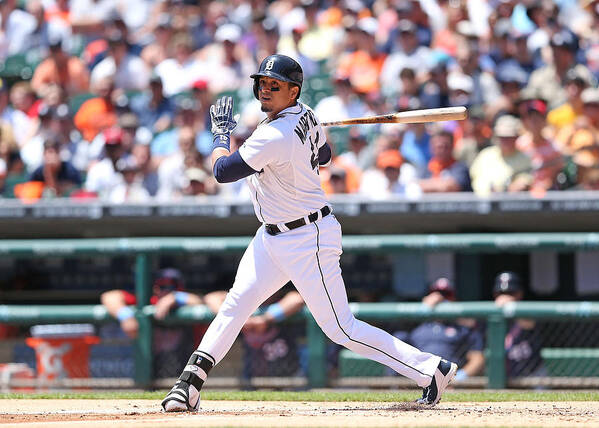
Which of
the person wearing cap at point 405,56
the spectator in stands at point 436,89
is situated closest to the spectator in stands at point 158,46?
the person wearing cap at point 405,56

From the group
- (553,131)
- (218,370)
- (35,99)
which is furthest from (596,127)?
(35,99)

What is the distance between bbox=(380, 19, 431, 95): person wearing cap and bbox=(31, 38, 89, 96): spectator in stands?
10.6 ft

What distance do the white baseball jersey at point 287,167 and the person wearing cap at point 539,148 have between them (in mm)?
3173

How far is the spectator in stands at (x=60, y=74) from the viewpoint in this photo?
36.0ft

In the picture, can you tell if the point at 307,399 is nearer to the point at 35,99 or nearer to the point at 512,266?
the point at 512,266

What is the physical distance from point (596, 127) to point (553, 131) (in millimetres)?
409

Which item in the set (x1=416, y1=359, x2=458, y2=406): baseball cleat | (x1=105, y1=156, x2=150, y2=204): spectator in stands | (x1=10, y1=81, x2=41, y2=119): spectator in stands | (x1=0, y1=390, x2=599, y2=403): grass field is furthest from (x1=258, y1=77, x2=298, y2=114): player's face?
(x1=10, y1=81, x2=41, y2=119): spectator in stands

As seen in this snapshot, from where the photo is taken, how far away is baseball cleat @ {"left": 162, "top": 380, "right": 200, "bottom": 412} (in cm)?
483

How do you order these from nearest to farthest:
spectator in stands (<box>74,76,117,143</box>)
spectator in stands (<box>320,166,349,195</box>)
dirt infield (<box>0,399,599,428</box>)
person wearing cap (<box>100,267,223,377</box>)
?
dirt infield (<box>0,399,599,428</box>) < person wearing cap (<box>100,267,223,377</box>) < spectator in stands (<box>320,166,349,195</box>) < spectator in stands (<box>74,76,117,143</box>)

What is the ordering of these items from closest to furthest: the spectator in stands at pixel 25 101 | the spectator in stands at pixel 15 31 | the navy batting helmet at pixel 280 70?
the navy batting helmet at pixel 280 70 → the spectator in stands at pixel 25 101 → the spectator in stands at pixel 15 31

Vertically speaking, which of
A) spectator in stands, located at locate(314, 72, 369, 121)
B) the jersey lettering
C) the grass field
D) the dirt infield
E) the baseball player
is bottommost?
the grass field

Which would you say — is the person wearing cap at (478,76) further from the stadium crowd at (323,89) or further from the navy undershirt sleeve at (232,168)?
the navy undershirt sleeve at (232,168)

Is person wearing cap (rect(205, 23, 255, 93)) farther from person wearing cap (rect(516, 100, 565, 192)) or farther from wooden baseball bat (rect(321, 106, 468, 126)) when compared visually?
wooden baseball bat (rect(321, 106, 468, 126))

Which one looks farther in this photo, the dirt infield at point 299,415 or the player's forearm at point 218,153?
the player's forearm at point 218,153
